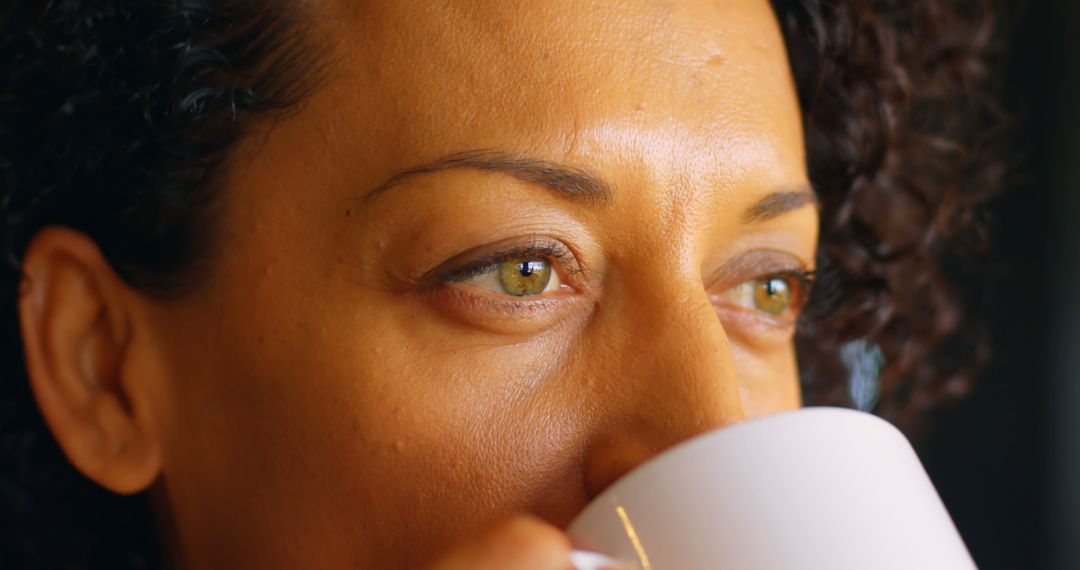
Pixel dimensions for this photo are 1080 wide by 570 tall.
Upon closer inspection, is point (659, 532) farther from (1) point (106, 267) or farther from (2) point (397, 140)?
(1) point (106, 267)

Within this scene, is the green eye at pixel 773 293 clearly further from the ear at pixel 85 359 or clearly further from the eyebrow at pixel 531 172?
the ear at pixel 85 359

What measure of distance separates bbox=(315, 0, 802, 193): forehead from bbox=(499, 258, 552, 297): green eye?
96 millimetres

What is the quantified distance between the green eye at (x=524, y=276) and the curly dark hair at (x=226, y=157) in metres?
0.22

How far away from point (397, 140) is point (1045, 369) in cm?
158

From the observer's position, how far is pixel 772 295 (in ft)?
3.61

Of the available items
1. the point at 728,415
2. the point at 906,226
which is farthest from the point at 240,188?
the point at 906,226

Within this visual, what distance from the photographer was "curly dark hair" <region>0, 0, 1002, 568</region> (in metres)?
0.92

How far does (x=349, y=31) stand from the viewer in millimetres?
891

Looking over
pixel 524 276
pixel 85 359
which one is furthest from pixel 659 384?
pixel 85 359

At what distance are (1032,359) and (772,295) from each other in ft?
3.78

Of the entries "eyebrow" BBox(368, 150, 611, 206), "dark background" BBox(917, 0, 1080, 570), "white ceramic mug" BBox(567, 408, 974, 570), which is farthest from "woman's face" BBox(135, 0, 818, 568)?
"dark background" BBox(917, 0, 1080, 570)

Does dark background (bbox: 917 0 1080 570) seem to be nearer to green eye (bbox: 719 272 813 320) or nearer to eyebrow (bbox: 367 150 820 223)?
green eye (bbox: 719 272 813 320)

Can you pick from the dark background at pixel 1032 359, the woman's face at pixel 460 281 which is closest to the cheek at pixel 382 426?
the woman's face at pixel 460 281

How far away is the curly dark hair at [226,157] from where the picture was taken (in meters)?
0.92
